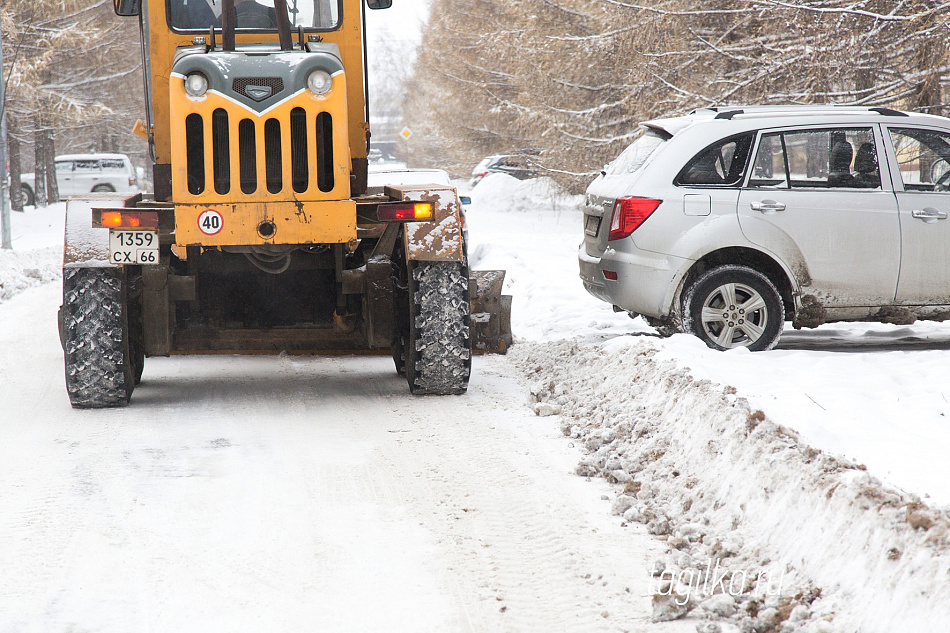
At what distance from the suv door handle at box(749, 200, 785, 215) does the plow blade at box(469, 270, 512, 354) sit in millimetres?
2328

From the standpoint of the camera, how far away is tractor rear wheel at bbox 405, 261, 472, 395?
6.66 m

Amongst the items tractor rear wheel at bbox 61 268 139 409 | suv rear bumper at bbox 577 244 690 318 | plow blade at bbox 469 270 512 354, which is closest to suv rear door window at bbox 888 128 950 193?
suv rear bumper at bbox 577 244 690 318

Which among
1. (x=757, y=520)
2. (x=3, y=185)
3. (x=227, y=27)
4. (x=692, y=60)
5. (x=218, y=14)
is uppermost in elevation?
(x=692, y=60)

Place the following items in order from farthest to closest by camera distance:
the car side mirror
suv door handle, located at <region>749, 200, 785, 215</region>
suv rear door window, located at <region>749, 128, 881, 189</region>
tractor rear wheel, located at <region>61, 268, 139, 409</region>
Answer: suv rear door window, located at <region>749, 128, 881, 189</region>
suv door handle, located at <region>749, 200, 785, 215</region>
the car side mirror
tractor rear wheel, located at <region>61, 268, 139, 409</region>

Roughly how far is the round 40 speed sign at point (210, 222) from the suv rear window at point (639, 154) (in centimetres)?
335

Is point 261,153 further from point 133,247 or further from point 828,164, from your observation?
point 828,164

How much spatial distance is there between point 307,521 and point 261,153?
105 inches

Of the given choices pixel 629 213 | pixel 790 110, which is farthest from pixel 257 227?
pixel 790 110

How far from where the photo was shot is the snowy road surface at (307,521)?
3428 mm

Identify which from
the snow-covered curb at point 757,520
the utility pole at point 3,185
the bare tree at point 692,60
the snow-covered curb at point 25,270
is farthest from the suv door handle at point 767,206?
the utility pole at point 3,185

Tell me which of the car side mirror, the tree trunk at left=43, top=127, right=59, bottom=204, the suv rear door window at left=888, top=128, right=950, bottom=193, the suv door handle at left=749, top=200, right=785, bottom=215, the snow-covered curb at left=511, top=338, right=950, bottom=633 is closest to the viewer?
the snow-covered curb at left=511, top=338, right=950, bottom=633

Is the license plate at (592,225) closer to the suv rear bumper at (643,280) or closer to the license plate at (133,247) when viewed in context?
the suv rear bumper at (643,280)

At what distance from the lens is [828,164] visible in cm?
759

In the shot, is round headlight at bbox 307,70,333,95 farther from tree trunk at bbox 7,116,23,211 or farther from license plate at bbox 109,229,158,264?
tree trunk at bbox 7,116,23,211
